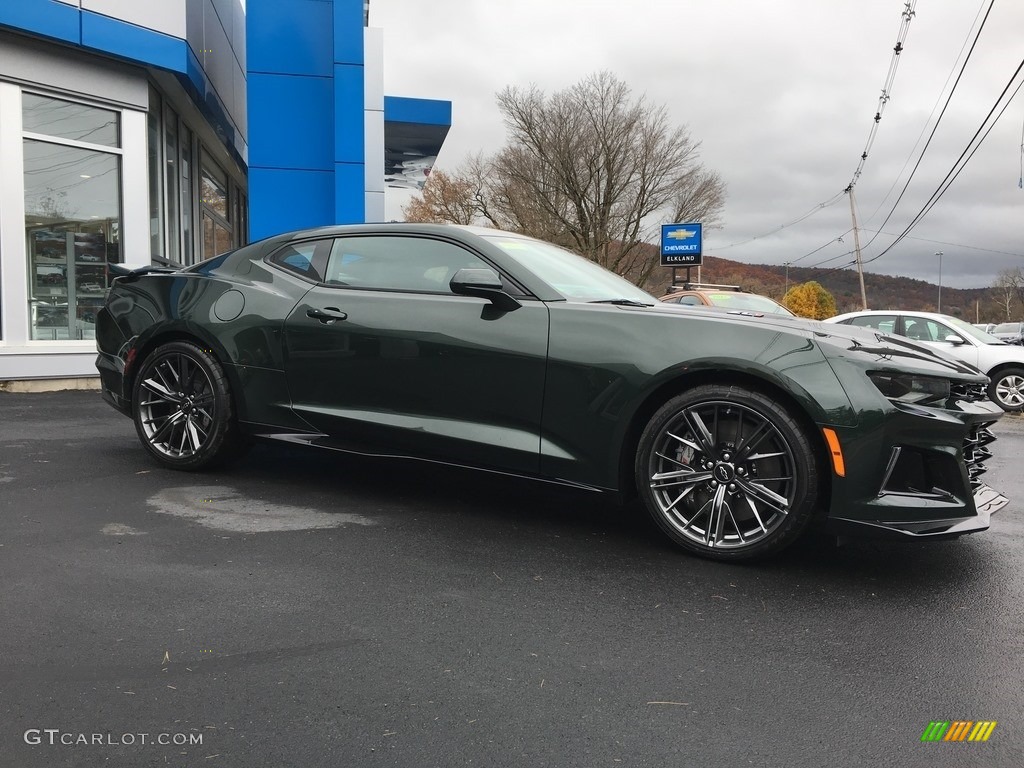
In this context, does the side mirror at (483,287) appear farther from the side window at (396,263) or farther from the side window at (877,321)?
the side window at (877,321)

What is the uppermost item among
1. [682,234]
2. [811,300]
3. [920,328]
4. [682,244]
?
[682,234]

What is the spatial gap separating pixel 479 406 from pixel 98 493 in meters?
2.27

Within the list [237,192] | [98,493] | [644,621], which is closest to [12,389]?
[98,493]

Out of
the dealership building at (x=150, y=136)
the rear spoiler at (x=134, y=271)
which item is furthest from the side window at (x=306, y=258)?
the dealership building at (x=150, y=136)

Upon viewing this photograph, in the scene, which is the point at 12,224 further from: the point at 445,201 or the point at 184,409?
the point at 445,201

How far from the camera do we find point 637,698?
234cm

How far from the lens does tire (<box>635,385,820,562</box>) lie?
331 cm

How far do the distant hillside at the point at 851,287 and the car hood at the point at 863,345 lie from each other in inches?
1295

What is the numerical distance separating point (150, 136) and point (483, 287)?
10557mm

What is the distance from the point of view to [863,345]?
3443 mm

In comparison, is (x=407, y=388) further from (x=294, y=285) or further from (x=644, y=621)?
(x=644, y=621)

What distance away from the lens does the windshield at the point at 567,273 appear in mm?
4070

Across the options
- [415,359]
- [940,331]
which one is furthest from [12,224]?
[940,331]

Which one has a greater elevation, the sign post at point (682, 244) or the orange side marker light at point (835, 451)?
the sign post at point (682, 244)
